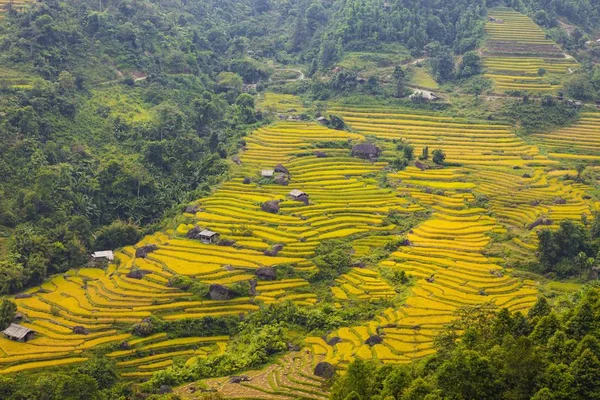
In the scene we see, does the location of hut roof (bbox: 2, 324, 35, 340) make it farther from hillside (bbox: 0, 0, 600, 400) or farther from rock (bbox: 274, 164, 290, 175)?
rock (bbox: 274, 164, 290, 175)

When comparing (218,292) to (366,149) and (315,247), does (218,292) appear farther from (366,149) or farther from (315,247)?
(366,149)

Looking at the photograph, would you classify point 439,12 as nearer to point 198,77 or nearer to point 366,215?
point 198,77

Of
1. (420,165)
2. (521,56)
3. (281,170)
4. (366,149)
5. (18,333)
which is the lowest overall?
(18,333)

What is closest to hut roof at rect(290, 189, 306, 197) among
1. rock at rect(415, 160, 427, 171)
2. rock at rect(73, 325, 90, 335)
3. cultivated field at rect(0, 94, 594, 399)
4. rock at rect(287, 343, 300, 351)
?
cultivated field at rect(0, 94, 594, 399)

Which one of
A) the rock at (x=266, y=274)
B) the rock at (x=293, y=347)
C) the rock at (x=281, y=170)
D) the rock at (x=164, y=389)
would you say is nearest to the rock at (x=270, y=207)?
the rock at (x=281, y=170)

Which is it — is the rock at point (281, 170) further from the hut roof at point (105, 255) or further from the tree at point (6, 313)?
the tree at point (6, 313)

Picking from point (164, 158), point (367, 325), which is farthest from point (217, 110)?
point (367, 325)

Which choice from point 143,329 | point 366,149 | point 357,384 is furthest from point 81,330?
point 366,149
